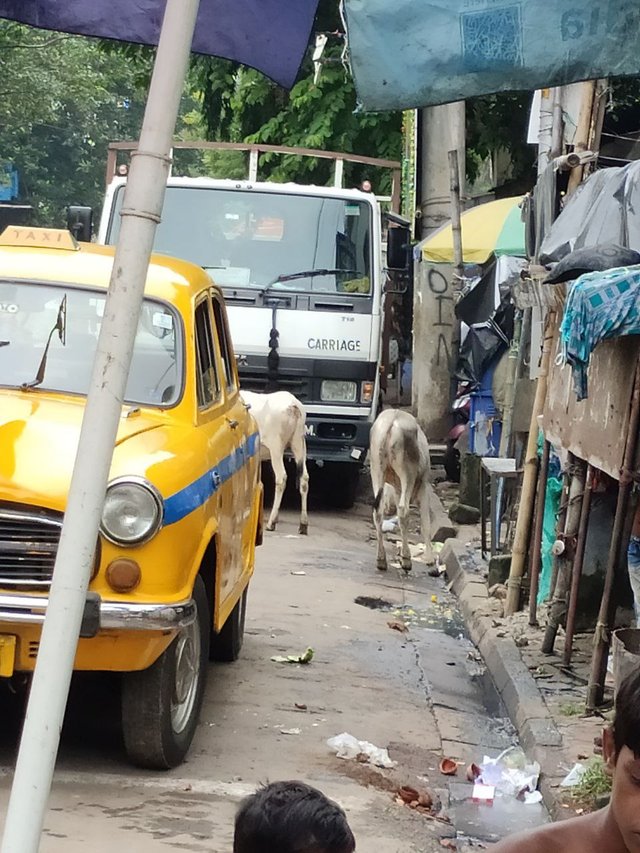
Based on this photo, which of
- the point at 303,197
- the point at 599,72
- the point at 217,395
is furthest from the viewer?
the point at 303,197

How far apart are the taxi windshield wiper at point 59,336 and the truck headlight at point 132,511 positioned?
4.14 ft

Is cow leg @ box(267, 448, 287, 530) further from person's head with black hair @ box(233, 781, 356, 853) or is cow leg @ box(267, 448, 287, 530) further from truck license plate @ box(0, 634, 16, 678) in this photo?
person's head with black hair @ box(233, 781, 356, 853)

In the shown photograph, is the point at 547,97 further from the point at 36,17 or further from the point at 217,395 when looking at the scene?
the point at 36,17

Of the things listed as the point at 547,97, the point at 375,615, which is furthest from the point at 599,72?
the point at 547,97

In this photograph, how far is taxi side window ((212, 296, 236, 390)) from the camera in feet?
25.3

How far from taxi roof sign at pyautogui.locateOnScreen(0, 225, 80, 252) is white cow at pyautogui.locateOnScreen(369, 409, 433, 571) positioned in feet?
17.6

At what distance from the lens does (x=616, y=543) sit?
22.1 ft

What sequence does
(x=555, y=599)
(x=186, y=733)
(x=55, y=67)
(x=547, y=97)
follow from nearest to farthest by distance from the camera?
(x=186, y=733) < (x=555, y=599) < (x=547, y=97) < (x=55, y=67)

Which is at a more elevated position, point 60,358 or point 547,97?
point 547,97

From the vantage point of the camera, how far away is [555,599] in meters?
8.52

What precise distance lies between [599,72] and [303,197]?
30.2 feet

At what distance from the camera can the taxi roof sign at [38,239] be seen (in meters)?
7.17

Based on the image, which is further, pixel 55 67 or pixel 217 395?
pixel 55 67

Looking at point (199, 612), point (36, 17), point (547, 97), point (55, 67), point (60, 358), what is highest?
point (55, 67)
